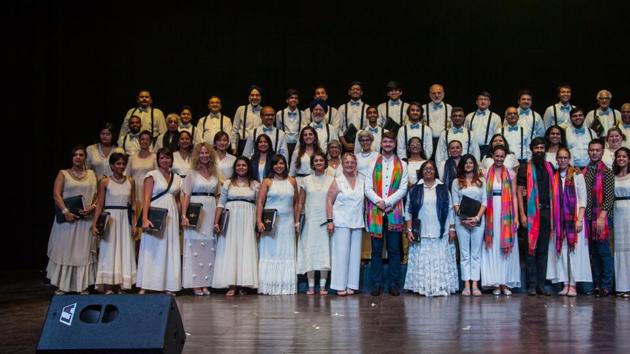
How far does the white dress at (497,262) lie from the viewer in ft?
23.6

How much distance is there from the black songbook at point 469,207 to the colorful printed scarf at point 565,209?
2.72 feet

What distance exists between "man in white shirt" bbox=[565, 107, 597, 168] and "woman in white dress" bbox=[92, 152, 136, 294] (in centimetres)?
466

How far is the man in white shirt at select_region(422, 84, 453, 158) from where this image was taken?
8625mm

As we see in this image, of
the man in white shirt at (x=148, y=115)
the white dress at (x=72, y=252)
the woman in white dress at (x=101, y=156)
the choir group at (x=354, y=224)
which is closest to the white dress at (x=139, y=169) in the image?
the choir group at (x=354, y=224)

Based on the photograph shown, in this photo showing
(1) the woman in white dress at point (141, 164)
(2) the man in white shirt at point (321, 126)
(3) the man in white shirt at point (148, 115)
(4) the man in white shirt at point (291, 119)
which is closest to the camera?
(1) the woman in white dress at point (141, 164)

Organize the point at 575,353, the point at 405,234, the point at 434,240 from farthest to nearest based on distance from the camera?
1. the point at 405,234
2. the point at 434,240
3. the point at 575,353

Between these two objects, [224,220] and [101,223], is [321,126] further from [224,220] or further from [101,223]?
[101,223]

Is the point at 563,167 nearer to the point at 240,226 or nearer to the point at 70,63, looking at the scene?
the point at 240,226

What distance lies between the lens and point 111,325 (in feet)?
11.2

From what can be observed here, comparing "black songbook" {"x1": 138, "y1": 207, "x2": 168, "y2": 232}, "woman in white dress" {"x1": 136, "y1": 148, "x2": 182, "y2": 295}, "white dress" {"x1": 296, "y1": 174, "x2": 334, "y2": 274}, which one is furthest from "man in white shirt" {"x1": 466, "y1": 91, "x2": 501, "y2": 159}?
"black songbook" {"x1": 138, "y1": 207, "x2": 168, "y2": 232}

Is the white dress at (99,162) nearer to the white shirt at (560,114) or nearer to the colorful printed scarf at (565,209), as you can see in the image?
the colorful printed scarf at (565,209)

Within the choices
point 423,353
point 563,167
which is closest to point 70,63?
point 563,167

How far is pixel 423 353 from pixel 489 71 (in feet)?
19.9

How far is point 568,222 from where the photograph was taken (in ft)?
23.9
